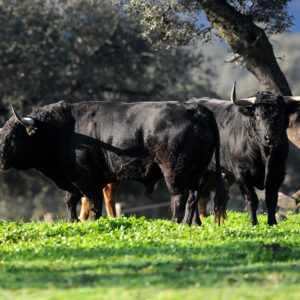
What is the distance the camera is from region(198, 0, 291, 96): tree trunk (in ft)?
55.8

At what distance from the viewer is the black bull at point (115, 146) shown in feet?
36.0

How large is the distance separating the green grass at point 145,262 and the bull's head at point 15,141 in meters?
2.09

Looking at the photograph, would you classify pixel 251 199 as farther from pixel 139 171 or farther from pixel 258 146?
pixel 139 171

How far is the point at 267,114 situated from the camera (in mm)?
11180

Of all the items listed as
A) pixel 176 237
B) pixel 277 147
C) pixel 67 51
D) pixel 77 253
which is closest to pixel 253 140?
pixel 277 147

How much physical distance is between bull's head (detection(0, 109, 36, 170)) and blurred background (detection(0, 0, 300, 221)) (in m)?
13.8

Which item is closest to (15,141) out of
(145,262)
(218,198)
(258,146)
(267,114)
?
(218,198)

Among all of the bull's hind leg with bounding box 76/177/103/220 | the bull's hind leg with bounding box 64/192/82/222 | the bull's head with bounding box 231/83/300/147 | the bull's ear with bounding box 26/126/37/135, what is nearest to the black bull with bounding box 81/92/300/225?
the bull's head with bounding box 231/83/300/147

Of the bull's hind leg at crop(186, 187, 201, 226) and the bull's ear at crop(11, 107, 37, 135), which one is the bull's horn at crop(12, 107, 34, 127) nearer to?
the bull's ear at crop(11, 107, 37, 135)

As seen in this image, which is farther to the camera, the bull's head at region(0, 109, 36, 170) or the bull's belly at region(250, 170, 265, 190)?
the bull's head at region(0, 109, 36, 170)

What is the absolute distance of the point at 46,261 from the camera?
7383 mm

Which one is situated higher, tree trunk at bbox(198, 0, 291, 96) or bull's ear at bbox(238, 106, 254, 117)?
tree trunk at bbox(198, 0, 291, 96)

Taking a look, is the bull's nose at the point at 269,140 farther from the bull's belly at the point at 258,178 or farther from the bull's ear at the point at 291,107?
the bull's ear at the point at 291,107

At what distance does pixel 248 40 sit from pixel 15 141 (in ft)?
25.1
